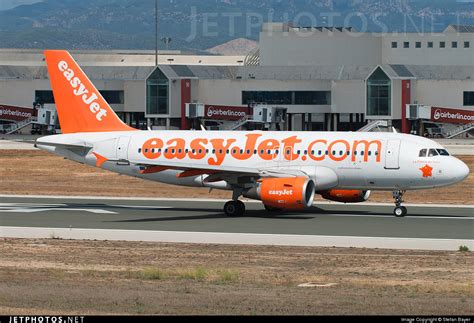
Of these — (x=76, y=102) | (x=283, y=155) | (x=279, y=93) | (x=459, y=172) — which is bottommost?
(x=459, y=172)

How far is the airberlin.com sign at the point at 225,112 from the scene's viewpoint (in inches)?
5512

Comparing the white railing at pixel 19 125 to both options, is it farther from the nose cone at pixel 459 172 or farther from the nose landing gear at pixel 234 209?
the nose cone at pixel 459 172

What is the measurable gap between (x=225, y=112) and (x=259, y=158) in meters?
90.5

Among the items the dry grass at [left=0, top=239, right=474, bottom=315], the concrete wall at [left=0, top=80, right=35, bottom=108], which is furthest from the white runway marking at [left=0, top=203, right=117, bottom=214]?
the concrete wall at [left=0, top=80, right=35, bottom=108]

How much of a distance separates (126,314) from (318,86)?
117931mm

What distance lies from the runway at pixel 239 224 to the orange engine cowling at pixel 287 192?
0.74 m

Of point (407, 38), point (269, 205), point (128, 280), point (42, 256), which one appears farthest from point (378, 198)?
point (407, 38)

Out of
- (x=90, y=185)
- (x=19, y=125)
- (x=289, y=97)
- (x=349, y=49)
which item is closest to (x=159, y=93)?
(x=289, y=97)

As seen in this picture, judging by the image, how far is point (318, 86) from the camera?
5556 inches

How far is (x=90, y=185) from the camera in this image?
67500 millimetres

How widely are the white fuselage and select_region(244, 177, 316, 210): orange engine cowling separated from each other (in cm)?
156

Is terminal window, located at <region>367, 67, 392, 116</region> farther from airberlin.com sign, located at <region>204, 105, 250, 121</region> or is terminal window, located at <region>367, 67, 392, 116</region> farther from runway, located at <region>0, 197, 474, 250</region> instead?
runway, located at <region>0, 197, 474, 250</region>

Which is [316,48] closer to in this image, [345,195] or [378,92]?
[378,92]
